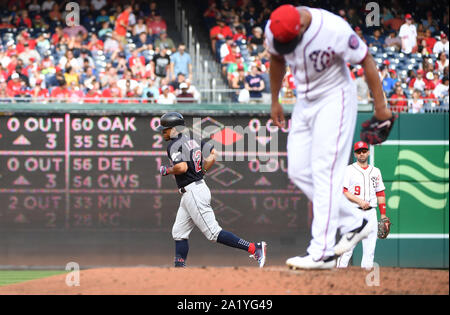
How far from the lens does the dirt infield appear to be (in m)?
5.33

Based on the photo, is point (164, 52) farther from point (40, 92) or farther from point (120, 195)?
point (120, 195)

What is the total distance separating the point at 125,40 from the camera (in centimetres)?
1566

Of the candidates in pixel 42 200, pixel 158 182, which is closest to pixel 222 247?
pixel 158 182

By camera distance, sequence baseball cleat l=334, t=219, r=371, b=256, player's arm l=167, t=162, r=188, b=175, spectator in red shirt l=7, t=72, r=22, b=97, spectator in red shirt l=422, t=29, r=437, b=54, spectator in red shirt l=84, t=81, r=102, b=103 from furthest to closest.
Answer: spectator in red shirt l=422, t=29, r=437, b=54, spectator in red shirt l=7, t=72, r=22, b=97, spectator in red shirt l=84, t=81, r=102, b=103, player's arm l=167, t=162, r=188, b=175, baseball cleat l=334, t=219, r=371, b=256

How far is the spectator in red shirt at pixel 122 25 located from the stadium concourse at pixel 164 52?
0.07 feet

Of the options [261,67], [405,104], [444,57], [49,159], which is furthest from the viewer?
[444,57]

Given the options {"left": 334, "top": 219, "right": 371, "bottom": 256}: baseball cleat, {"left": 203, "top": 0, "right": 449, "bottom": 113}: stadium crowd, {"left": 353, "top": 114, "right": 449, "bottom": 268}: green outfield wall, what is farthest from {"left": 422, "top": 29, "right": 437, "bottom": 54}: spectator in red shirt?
{"left": 334, "top": 219, "right": 371, "bottom": 256}: baseball cleat

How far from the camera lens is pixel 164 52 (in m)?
14.5

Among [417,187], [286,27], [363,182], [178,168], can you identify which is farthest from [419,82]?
[286,27]

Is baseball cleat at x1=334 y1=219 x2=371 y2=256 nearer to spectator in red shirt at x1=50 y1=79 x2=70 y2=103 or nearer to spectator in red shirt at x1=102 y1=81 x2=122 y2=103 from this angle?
spectator in red shirt at x1=102 y1=81 x2=122 y2=103

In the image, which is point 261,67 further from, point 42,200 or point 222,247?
point 42,200

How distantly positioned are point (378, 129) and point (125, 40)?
10.7 m

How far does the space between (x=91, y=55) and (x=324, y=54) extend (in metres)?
10.0

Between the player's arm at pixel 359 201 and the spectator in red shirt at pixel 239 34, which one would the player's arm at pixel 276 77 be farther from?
the spectator in red shirt at pixel 239 34
